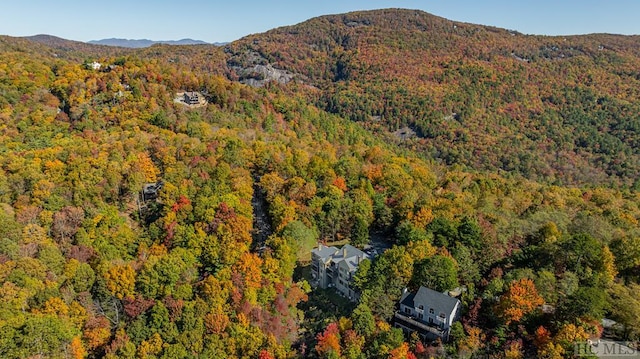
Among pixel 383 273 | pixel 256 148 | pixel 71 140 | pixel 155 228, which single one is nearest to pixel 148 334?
pixel 155 228

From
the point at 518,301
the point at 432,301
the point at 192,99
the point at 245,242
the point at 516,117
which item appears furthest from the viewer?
the point at 516,117

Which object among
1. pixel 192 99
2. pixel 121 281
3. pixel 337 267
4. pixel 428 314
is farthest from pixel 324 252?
pixel 192 99

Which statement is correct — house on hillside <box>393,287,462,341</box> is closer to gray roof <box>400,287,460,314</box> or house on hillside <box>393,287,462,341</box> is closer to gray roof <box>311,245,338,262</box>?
gray roof <box>400,287,460,314</box>

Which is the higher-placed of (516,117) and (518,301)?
(516,117)

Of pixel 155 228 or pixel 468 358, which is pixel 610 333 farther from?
pixel 155 228

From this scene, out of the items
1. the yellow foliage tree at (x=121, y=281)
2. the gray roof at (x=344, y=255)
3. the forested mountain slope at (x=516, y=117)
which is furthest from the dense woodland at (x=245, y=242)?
the forested mountain slope at (x=516, y=117)

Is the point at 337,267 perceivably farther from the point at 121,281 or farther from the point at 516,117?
the point at 516,117

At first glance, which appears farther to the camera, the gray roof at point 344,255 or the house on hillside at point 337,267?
the gray roof at point 344,255

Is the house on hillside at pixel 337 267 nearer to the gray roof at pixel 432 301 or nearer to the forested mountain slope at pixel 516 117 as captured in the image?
the gray roof at pixel 432 301
